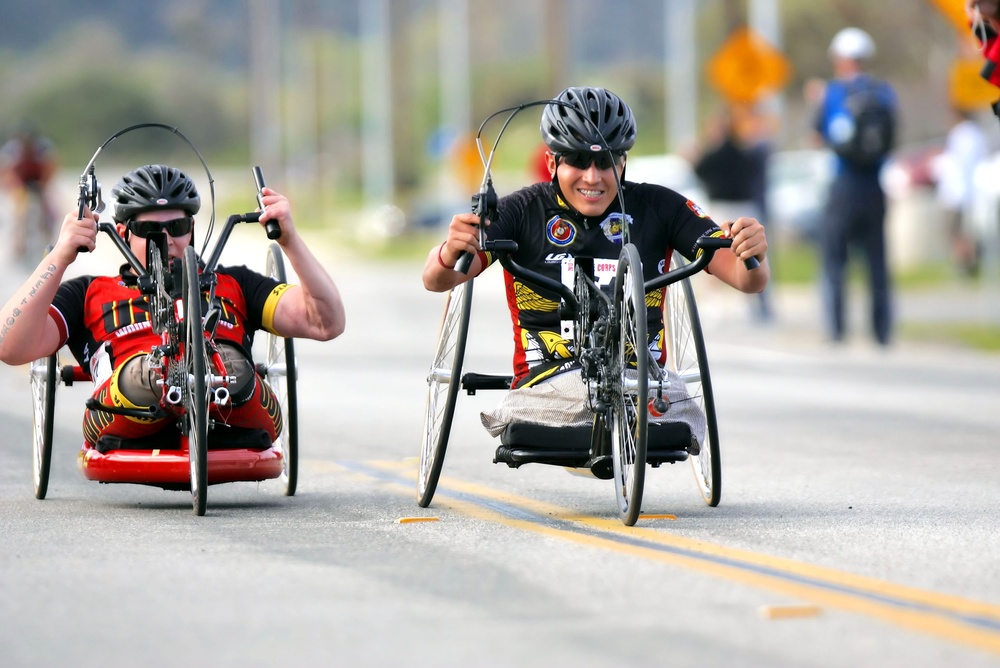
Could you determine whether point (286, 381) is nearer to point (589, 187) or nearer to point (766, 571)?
point (589, 187)

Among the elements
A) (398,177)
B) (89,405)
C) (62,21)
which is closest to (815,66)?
(398,177)

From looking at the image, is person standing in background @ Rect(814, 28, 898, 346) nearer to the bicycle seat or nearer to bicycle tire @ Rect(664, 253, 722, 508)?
bicycle tire @ Rect(664, 253, 722, 508)

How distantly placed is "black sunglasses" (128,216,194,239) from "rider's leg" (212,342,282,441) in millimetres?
549

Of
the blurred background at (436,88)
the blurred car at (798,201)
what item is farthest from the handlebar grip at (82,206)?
the blurred car at (798,201)

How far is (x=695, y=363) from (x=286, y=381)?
6.02 feet

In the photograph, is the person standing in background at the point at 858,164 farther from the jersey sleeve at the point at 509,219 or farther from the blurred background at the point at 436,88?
the jersey sleeve at the point at 509,219

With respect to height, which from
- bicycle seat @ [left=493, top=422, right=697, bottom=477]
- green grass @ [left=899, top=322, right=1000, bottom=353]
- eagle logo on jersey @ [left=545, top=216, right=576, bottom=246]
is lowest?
bicycle seat @ [left=493, top=422, right=697, bottom=477]

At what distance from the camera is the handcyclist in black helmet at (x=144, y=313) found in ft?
26.3

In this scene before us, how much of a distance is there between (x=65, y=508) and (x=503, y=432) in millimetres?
1899

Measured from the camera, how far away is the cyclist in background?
34375 millimetres

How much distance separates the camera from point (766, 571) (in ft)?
21.2

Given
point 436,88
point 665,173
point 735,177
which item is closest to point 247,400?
point 735,177

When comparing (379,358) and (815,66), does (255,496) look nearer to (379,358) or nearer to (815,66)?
(379,358)

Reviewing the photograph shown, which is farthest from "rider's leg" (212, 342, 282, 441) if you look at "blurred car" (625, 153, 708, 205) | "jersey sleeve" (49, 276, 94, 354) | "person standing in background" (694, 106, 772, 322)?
"blurred car" (625, 153, 708, 205)
